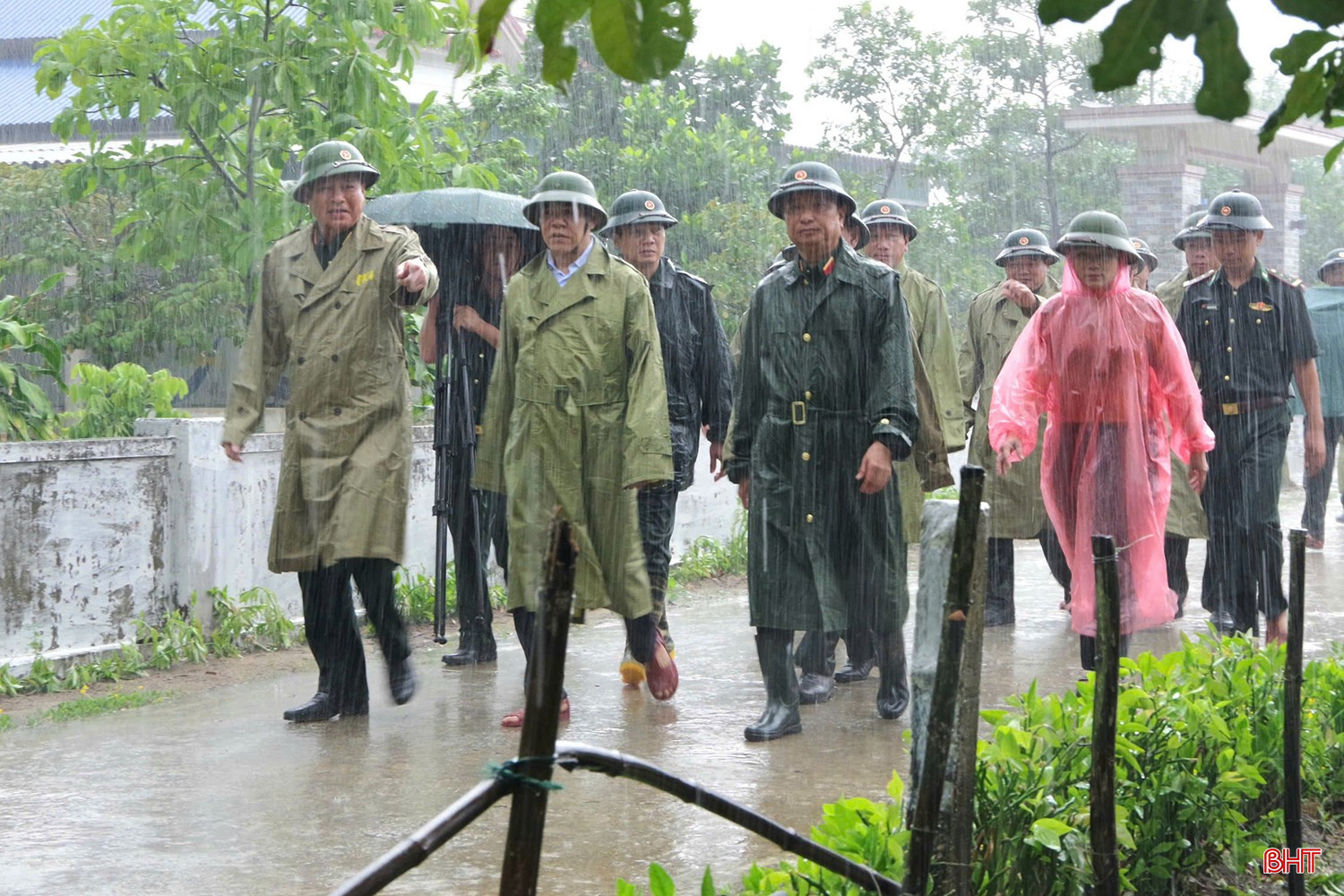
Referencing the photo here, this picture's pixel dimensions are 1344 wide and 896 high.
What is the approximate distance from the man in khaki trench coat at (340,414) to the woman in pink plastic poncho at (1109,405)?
2.30 m

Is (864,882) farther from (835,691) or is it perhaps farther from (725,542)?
(725,542)

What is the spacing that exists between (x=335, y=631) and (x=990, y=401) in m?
3.77

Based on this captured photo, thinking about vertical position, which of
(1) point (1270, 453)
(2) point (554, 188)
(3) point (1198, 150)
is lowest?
(1) point (1270, 453)

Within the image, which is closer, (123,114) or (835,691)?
(835,691)

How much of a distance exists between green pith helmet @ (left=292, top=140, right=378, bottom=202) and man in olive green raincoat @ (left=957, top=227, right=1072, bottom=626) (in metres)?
3.63

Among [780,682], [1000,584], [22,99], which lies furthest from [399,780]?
[22,99]

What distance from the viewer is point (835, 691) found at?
7238 millimetres

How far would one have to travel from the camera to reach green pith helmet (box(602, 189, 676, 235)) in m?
7.71

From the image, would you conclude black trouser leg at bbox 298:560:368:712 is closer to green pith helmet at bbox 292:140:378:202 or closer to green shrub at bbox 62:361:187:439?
green pith helmet at bbox 292:140:378:202

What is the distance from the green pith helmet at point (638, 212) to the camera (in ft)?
25.3

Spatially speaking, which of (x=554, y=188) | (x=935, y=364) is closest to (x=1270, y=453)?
(x=935, y=364)

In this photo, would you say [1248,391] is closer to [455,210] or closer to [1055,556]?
[1055,556]

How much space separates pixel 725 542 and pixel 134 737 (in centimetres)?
588

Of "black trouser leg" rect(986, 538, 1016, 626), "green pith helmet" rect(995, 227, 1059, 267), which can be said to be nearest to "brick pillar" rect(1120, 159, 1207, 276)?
"green pith helmet" rect(995, 227, 1059, 267)
